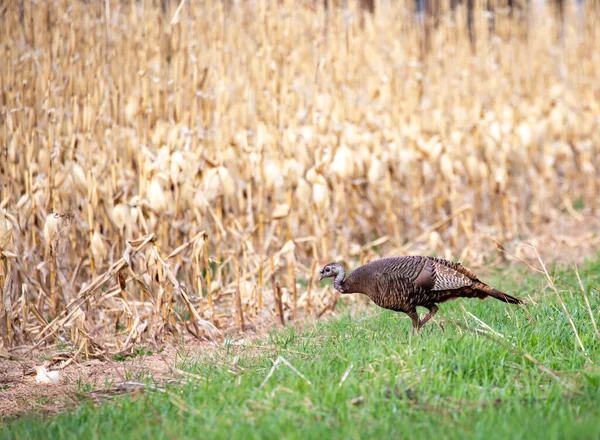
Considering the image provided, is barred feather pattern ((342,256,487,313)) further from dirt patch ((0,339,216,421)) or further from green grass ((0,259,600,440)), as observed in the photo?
dirt patch ((0,339,216,421))

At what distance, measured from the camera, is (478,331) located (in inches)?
175

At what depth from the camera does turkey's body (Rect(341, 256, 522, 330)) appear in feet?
15.6

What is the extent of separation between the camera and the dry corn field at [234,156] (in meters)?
6.00

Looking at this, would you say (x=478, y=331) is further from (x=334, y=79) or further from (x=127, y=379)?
(x=334, y=79)

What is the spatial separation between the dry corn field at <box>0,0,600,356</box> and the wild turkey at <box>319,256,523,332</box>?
0.33 meters

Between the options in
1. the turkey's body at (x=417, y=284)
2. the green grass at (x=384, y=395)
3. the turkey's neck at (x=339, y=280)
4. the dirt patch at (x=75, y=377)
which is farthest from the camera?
the turkey's neck at (x=339, y=280)

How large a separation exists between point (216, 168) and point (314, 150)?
1.50 meters

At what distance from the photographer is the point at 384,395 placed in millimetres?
3611

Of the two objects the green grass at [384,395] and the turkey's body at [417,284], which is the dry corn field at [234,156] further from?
the green grass at [384,395]

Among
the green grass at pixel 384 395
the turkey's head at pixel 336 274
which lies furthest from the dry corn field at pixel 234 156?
the green grass at pixel 384 395

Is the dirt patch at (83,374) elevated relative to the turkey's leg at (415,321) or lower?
lower

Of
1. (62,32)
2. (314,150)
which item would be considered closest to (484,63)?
(314,150)

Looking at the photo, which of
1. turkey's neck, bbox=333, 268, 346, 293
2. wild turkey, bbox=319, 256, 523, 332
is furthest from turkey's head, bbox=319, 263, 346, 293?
wild turkey, bbox=319, 256, 523, 332

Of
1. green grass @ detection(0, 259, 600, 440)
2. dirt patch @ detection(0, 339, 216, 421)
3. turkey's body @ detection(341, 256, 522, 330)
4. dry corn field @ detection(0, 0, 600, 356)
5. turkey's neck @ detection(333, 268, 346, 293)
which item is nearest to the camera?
green grass @ detection(0, 259, 600, 440)
